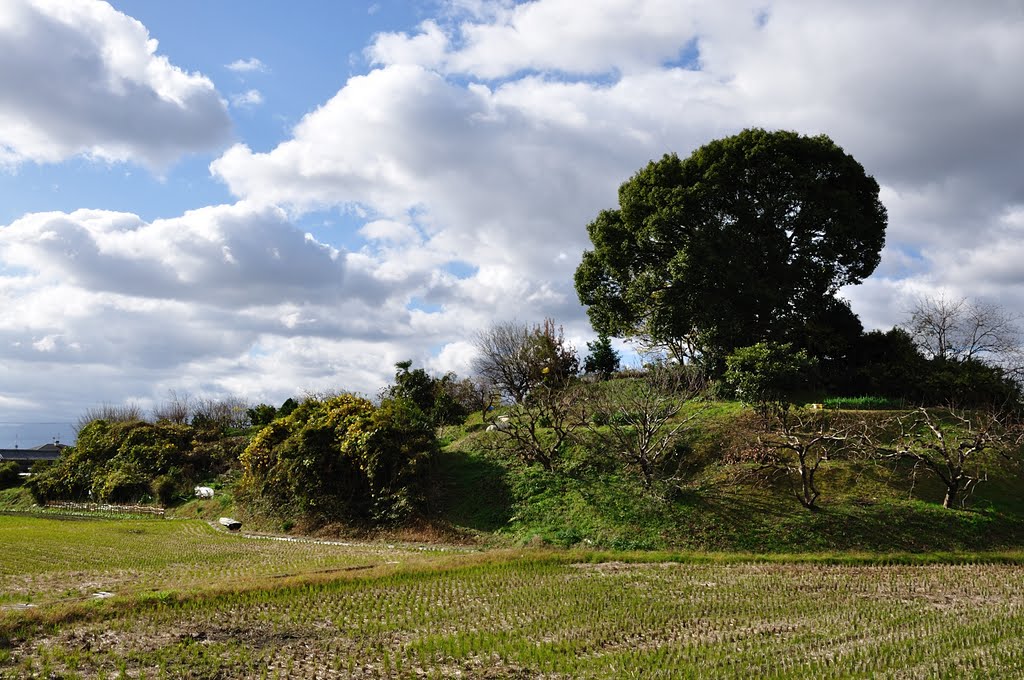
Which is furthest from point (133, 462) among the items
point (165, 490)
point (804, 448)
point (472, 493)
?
point (804, 448)

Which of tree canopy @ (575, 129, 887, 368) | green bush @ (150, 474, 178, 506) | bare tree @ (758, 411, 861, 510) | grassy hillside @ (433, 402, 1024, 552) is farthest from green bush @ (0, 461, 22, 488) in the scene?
bare tree @ (758, 411, 861, 510)

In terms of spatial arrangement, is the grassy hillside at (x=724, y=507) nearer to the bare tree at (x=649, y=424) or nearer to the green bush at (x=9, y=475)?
the bare tree at (x=649, y=424)

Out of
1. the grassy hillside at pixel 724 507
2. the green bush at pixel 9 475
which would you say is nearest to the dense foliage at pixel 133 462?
the green bush at pixel 9 475

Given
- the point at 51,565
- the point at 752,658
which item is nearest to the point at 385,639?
the point at 752,658

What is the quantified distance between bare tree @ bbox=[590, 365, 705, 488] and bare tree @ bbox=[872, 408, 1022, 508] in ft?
20.0

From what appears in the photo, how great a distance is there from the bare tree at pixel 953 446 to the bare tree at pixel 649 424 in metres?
6.09

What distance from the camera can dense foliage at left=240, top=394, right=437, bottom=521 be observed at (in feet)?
77.6

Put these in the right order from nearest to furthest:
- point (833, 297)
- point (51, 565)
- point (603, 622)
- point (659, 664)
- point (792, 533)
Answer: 1. point (659, 664)
2. point (603, 622)
3. point (51, 565)
4. point (792, 533)
5. point (833, 297)

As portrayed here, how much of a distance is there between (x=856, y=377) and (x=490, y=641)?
24.3m

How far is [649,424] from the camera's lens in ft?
79.4

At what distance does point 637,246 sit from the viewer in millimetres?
31172

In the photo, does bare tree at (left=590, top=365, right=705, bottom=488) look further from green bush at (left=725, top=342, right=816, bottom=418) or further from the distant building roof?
the distant building roof

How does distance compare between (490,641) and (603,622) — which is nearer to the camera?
(490,641)

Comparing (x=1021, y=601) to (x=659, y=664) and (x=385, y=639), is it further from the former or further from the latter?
(x=385, y=639)
